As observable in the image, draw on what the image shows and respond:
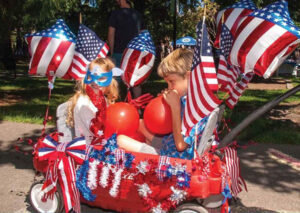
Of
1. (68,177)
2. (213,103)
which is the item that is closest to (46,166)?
(68,177)

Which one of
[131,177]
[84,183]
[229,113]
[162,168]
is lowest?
[229,113]

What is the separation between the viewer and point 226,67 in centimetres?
274

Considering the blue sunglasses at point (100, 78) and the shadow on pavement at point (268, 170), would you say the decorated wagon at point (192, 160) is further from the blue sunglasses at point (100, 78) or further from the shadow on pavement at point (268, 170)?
the shadow on pavement at point (268, 170)

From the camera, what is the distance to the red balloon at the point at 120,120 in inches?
119

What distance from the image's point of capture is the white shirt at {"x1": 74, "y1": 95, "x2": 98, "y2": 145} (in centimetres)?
303

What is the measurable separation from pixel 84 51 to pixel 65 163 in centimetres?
119

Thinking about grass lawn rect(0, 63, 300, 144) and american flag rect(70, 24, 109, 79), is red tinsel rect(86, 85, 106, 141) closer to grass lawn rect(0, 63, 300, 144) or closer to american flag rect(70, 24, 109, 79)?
Answer: american flag rect(70, 24, 109, 79)

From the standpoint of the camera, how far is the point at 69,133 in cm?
335

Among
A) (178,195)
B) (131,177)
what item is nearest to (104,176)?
(131,177)

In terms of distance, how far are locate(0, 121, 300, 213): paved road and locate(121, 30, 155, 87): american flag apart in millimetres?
1318

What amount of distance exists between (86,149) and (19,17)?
8.61m

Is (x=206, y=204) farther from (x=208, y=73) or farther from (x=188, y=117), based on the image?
(x=208, y=73)

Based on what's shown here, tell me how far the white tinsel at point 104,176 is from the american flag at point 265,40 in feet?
4.00

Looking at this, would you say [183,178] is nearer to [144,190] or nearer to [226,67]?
[144,190]
